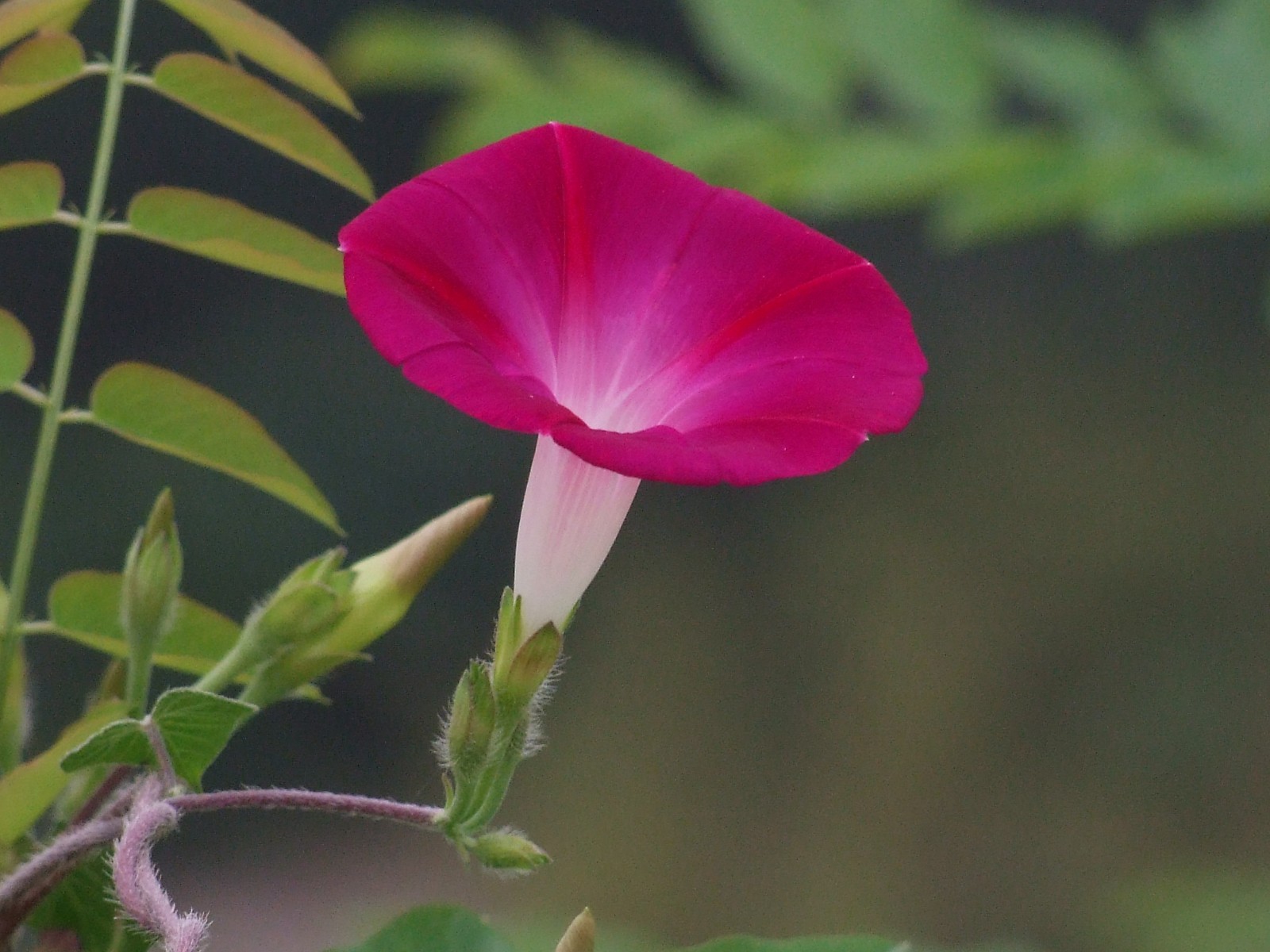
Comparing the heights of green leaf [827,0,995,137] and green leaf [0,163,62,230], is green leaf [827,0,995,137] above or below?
above

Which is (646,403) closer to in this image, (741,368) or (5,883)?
(741,368)

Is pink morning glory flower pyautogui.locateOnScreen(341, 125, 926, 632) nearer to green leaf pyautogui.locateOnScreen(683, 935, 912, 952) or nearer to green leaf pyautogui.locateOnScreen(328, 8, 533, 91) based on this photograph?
green leaf pyautogui.locateOnScreen(683, 935, 912, 952)

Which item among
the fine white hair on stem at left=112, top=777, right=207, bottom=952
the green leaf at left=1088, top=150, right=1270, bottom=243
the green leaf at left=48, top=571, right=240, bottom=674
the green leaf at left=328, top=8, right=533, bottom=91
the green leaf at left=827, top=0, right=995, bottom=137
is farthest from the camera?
the green leaf at left=328, top=8, right=533, bottom=91

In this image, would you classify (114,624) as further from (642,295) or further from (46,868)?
(642,295)

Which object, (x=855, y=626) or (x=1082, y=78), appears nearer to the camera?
(x=1082, y=78)

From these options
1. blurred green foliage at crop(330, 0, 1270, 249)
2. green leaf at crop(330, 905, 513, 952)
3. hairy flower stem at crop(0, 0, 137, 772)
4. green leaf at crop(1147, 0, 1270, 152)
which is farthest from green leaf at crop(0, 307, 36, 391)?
green leaf at crop(1147, 0, 1270, 152)

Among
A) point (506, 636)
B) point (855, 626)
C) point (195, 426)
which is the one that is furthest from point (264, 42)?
point (855, 626)
